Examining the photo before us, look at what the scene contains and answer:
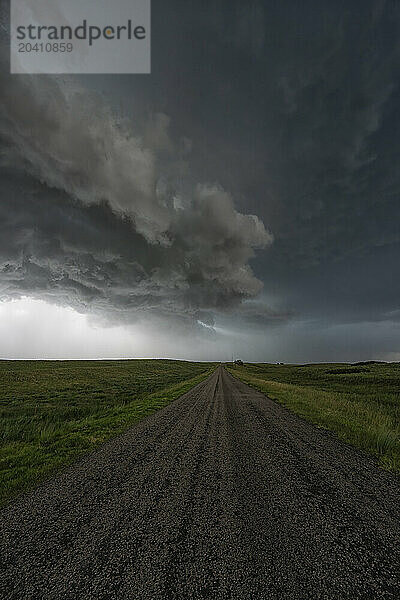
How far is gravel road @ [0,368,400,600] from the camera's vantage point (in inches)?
132

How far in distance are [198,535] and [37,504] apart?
11.7ft

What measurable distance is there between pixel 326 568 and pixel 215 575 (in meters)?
1.64

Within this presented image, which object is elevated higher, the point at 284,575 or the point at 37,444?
the point at 284,575

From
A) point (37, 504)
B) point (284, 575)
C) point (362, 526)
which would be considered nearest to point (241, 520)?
point (284, 575)

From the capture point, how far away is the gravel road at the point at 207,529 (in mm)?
3354

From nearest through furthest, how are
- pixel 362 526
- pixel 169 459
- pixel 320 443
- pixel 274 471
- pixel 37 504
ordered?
pixel 362 526 → pixel 37 504 → pixel 274 471 → pixel 169 459 → pixel 320 443

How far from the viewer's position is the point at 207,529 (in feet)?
14.9

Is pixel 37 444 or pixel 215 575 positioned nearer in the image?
pixel 215 575

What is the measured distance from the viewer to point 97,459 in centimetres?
792

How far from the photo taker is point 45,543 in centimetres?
416

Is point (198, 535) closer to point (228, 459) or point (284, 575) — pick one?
point (284, 575)

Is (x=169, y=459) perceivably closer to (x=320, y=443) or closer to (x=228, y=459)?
(x=228, y=459)

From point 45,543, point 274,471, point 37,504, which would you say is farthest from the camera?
point 274,471

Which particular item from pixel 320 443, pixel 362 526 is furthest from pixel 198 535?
pixel 320 443
